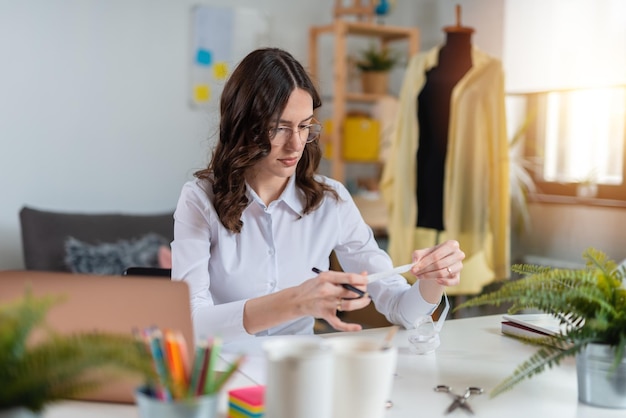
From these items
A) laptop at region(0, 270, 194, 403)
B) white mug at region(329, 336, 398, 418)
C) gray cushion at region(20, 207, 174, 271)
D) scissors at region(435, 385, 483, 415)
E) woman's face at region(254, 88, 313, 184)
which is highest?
woman's face at region(254, 88, 313, 184)

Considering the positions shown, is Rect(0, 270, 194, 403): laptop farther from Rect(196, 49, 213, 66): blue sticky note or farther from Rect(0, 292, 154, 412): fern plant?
Rect(196, 49, 213, 66): blue sticky note

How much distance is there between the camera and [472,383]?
129 centimetres

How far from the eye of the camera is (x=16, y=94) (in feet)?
11.7

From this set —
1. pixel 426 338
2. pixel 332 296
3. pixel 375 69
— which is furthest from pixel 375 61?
pixel 332 296

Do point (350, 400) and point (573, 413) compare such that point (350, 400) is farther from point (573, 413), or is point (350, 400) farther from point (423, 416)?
point (573, 413)

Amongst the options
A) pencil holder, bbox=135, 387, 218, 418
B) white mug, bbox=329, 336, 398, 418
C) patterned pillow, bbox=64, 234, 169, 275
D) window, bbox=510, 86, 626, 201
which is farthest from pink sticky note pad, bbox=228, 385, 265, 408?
window, bbox=510, 86, 626, 201

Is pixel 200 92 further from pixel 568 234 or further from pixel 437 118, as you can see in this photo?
pixel 568 234

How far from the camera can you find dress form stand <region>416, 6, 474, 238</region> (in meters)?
3.50

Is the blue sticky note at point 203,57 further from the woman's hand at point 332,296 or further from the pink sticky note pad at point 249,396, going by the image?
the pink sticky note pad at point 249,396

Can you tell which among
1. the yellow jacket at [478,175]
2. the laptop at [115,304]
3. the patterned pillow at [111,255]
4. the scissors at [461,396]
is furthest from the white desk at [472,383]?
the patterned pillow at [111,255]

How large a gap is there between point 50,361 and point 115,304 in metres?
0.38

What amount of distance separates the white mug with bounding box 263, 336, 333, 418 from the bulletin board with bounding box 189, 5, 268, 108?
318 centimetres

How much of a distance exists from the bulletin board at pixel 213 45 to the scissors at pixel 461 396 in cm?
297

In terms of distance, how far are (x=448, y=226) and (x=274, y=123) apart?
1.84 metres
